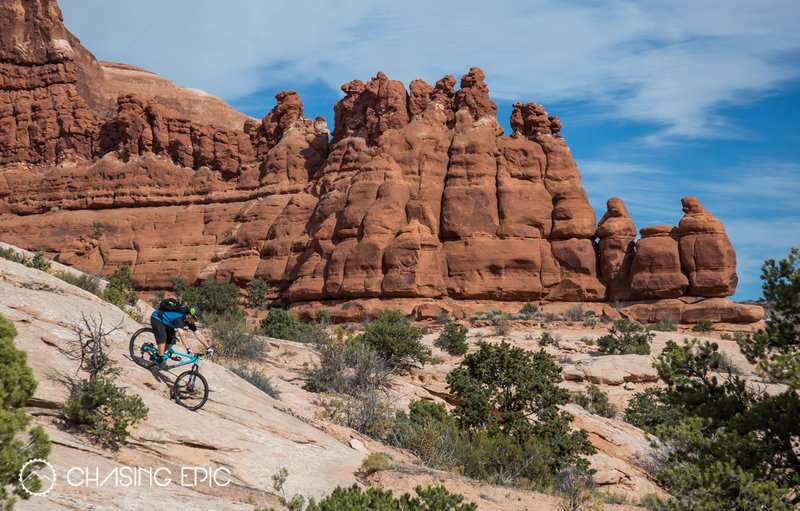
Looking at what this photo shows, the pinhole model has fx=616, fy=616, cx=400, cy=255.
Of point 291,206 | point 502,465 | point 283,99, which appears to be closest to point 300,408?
point 502,465

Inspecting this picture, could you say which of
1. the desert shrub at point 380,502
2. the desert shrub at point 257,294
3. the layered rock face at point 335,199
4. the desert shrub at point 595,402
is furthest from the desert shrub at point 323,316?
the desert shrub at point 380,502

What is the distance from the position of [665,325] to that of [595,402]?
20.8 metres

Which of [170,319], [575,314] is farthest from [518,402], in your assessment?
[575,314]

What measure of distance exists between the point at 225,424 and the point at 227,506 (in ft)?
7.28

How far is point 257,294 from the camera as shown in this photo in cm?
4778

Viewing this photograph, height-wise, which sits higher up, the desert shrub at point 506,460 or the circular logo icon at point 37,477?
the circular logo icon at point 37,477

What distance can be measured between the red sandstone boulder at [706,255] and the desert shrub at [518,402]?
33.0 metres

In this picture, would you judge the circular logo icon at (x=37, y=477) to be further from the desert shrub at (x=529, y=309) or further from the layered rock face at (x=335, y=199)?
the desert shrub at (x=529, y=309)

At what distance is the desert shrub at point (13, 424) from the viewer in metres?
4.86

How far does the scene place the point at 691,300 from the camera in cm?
4200

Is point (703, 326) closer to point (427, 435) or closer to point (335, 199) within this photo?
point (335, 199)

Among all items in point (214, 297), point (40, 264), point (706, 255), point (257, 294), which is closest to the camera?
point (40, 264)

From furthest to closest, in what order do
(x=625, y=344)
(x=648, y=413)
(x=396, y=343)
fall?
(x=625, y=344) → (x=396, y=343) → (x=648, y=413)

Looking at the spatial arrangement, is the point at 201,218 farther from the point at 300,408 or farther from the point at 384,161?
the point at 300,408
